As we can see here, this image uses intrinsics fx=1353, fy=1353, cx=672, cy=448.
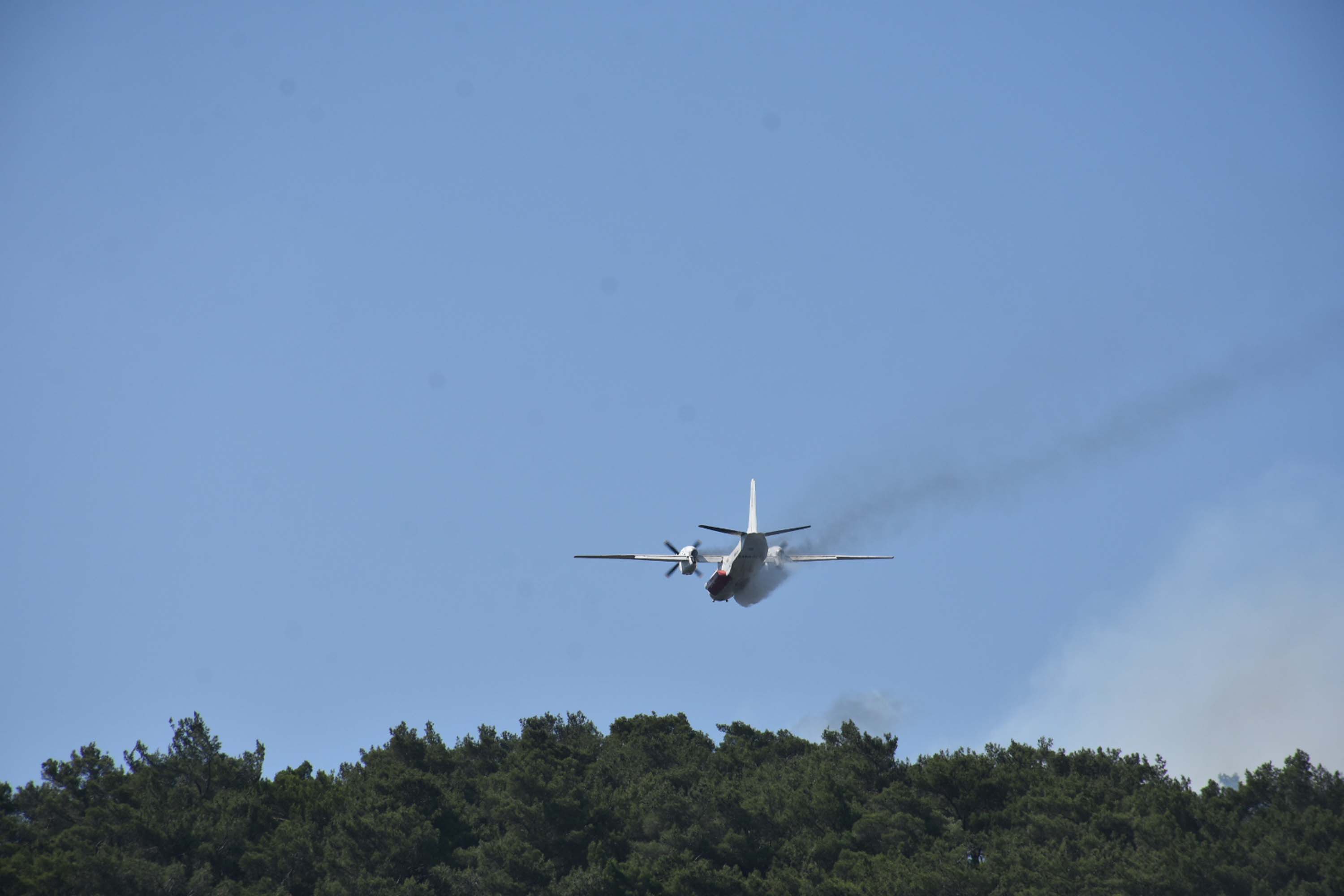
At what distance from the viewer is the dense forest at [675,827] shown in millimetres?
87438

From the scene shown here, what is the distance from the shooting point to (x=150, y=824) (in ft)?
325

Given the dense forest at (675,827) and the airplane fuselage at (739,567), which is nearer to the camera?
the airplane fuselage at (739,567)

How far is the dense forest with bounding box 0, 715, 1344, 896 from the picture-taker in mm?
87438

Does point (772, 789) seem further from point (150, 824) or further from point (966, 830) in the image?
point (150, 824)

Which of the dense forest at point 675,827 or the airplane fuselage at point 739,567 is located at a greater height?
the airplane fuselage at point 739,567

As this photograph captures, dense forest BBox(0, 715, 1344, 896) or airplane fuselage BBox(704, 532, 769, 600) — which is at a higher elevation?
airplane fuselage BBox(704, 532, 769, 600)

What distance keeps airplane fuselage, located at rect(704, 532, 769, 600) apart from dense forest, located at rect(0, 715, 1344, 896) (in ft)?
76.7

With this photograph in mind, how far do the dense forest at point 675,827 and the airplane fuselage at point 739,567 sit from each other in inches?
920

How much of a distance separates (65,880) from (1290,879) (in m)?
78.8

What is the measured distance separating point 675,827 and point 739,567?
29610 mm

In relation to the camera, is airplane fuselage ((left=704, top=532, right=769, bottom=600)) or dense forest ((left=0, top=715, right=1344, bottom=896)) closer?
airplane fuselage ((left=704, top=532, right=769, bottom=600))

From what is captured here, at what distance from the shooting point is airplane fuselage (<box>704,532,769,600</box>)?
80562 millimetres

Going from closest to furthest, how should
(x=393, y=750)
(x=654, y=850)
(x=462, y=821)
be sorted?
(x=654, y=850) → (x=462, y=821) → (x=393, y=750)

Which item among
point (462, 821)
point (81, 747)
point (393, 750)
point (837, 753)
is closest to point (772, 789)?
point (837, 753)
